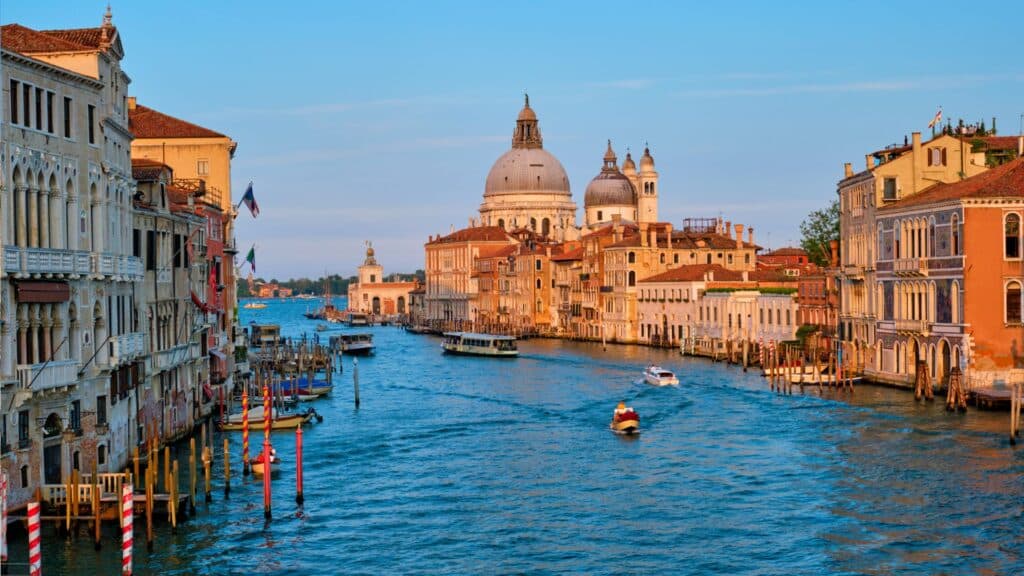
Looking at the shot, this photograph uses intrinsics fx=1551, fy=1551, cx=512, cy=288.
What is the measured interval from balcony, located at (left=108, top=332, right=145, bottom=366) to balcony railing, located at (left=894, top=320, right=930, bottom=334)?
19194mm

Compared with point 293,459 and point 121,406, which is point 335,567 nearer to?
point 121,406

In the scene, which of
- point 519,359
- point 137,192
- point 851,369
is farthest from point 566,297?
point 137,192

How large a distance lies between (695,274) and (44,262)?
4837 cm

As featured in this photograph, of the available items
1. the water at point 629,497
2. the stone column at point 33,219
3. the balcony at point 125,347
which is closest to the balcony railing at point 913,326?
the water at point 629,497

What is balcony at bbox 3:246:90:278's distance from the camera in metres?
18.2

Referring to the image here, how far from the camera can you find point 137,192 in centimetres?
2627

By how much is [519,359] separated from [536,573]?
4471cm

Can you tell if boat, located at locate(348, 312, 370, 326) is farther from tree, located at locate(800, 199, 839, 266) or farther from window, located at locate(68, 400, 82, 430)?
window, located at locate(68, 400, 82, 430)

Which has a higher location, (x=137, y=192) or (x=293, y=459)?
(x=137, y=192)

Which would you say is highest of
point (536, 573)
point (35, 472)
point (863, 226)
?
point (863, 226)

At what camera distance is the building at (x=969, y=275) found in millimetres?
33750

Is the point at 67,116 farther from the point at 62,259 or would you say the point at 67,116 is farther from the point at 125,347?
the point at 125,347

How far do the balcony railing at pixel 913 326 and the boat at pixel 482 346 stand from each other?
29.6 m

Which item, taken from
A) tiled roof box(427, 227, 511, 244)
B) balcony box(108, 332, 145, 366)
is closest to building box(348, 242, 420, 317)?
tiled roof box(427, 227, 511, 244)
